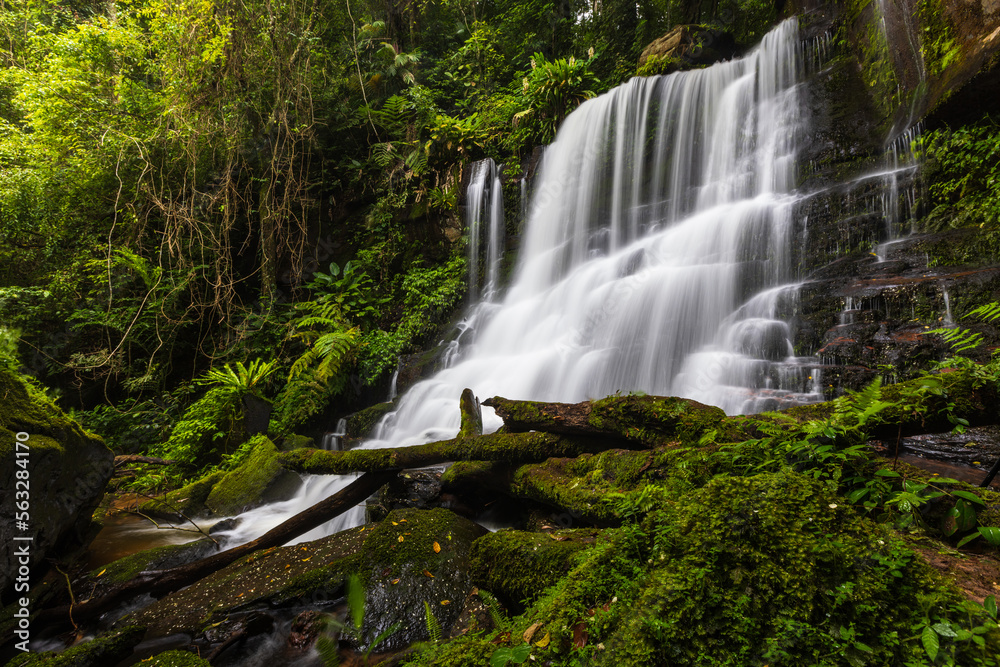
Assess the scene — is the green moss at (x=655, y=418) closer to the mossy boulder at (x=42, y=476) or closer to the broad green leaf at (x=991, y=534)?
the broad green leaf at (x=991, y=534)

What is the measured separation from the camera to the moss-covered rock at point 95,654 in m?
2.34

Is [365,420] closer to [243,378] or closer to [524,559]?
[243,378]

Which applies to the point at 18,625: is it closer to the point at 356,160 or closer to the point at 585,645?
the point at 585,645

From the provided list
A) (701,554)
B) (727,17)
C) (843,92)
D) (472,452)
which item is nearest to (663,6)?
(727,17)

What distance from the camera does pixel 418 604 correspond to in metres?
2.64

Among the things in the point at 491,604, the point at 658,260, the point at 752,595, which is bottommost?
the point at 491,604

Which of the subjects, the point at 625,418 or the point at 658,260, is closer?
the point at 625,418

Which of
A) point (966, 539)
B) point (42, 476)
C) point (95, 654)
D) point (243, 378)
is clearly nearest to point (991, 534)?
point (966, 539)

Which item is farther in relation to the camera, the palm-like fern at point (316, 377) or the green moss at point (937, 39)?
the palm-like fern at point (316, 377)

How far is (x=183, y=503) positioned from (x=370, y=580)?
14.4 feet

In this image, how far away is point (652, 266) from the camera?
7.25 m

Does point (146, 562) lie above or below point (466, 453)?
below

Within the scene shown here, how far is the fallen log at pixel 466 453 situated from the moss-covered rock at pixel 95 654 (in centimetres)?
173

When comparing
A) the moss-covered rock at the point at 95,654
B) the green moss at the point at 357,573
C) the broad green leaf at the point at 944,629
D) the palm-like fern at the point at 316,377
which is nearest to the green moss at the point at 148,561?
the green moss at the point at 357,573
